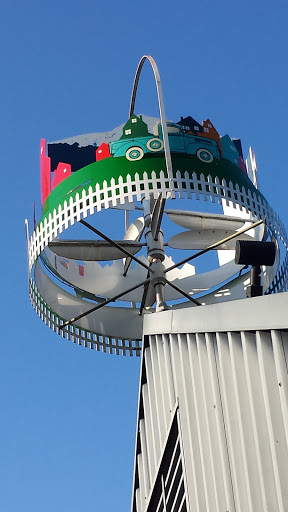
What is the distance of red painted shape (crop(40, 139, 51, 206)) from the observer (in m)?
18.4

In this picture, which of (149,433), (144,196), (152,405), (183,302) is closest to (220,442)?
(152,405)

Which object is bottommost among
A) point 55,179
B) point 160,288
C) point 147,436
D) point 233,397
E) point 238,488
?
point 238,488

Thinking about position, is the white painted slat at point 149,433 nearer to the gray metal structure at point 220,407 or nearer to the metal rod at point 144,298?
the gray metal structure at point 220,407

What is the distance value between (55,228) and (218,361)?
25.3ft

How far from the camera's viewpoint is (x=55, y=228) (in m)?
17.2

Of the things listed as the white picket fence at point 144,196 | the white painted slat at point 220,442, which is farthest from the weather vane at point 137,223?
the white painted slat at point 220,442

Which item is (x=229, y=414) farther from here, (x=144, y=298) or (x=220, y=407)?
(x=144, y=298)

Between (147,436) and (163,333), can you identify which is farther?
(147,436)

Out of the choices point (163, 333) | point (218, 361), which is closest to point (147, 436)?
point (163, 333)

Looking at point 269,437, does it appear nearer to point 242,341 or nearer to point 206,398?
point 242,341

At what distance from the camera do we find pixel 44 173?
18750 mm

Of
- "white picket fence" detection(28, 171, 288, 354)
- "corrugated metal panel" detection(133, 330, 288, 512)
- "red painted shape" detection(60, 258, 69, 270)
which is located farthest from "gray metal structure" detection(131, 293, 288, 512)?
"red painted shape" detection(60, 258, 69, 270)

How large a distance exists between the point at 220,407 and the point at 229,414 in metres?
0.38

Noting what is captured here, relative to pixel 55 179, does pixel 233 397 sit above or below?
below
